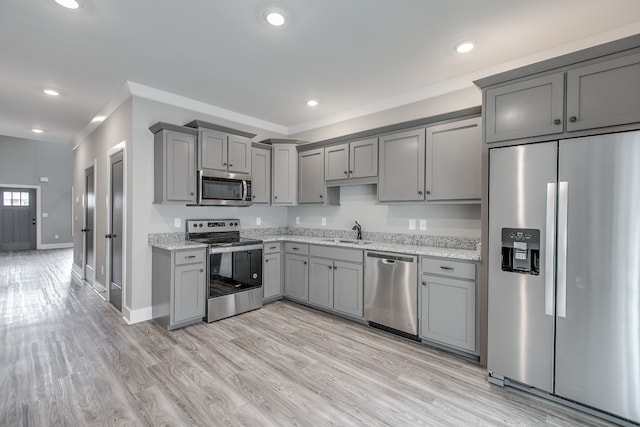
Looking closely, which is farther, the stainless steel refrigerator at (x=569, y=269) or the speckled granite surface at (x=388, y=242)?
→ the speckled granite surface at (x=388, y=242)

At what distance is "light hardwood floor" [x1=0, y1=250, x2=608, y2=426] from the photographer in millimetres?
1970

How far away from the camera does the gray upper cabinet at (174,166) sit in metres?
3.47

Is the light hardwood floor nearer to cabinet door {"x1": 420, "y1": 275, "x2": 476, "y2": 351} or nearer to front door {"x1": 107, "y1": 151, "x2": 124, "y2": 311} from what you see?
cabinet door {"x1": 420, "y1": 275, "x2": 476, "y2": 351}

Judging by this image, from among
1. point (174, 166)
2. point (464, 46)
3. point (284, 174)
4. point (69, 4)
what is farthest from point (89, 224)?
point (464, 46)

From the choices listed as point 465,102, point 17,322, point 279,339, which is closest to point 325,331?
point 279,339

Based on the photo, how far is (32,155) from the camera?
912 centimetres

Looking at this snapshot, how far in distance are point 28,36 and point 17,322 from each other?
315 centimetres

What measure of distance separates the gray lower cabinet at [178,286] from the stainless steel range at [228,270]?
11cm

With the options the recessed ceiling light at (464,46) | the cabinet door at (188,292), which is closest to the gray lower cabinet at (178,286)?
the cabinet door at (188,292)

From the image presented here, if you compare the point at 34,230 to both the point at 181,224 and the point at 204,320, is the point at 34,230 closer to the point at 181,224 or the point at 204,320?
the point at 181,224

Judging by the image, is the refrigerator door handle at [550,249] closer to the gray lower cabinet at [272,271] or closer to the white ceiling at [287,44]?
the white ceiling at [287,44]

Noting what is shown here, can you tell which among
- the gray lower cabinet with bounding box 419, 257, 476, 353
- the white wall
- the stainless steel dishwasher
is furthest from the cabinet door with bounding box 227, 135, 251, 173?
the gray lower cabinet with bounding box 419, 257, 476, 353

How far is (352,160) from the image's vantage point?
12.9 ft

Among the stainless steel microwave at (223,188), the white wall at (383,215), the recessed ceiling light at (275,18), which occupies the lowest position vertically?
the white wall at (383,215)
